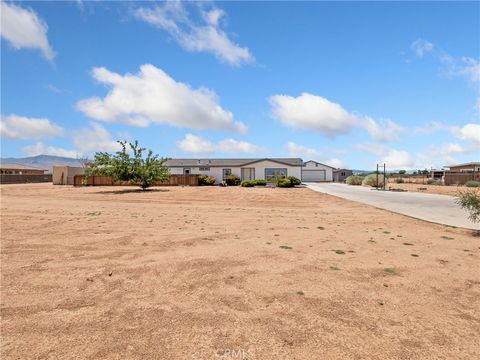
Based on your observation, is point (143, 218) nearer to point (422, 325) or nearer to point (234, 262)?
point (234, 262)

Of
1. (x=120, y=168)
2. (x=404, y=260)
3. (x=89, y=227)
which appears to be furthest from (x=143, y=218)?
(x=120, y=168)

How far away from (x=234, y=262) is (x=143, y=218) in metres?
6.96

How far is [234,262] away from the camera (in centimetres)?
595

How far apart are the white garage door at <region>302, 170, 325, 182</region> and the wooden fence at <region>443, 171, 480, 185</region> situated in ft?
73.3

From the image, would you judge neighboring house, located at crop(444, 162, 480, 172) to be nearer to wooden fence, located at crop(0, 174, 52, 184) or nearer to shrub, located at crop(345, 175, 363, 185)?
shrub, located at crop(345, 175, 363, 185)

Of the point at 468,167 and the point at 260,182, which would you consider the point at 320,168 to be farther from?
the point at 468,167

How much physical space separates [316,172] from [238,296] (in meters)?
58.3

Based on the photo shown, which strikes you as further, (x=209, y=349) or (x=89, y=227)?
(x=89, y=227)

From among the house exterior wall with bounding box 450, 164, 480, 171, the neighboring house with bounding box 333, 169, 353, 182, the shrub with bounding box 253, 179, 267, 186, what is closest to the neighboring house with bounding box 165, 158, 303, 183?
the shrub with bounding box 253, 179, 267, 186

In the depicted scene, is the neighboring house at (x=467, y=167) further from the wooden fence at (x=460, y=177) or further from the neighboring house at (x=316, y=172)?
the neighboring house at (x=316, y=172)

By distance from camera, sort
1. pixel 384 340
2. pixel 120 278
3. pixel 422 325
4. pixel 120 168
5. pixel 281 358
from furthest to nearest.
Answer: pixel 120 168
pixel 120 278
pixel 422 325
pixel 384 340
pixel 281 358

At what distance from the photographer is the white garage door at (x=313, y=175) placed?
60156 millimetres

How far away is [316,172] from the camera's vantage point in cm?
6050

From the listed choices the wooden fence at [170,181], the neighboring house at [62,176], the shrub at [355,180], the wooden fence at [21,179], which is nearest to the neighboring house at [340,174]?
the shrub at [355,180]
